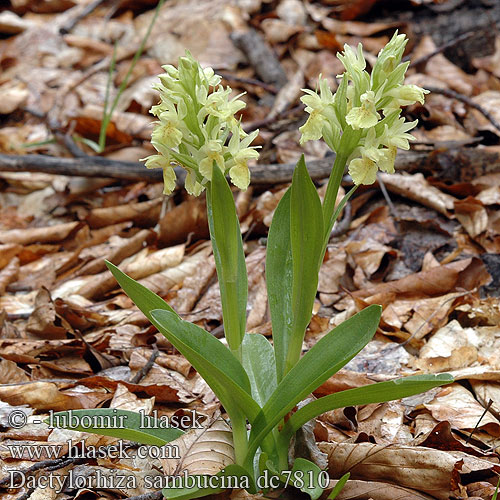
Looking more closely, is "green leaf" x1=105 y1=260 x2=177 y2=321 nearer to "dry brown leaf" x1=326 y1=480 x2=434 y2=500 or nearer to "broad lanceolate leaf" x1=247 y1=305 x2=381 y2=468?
"broad lanceolate leaf" x1=247 y1=305 x2=381 y2=468

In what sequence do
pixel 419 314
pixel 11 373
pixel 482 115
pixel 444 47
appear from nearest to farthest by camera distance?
1. pixel 11 373
2. pixel 419 314
3. pixel 482 115
4. pixel 444 47

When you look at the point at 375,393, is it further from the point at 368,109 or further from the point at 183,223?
the point at 183,223

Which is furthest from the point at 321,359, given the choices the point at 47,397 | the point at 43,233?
the point at 43,233

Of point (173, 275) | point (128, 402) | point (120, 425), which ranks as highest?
point (120, 425)

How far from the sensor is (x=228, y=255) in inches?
54.7

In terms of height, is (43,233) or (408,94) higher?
(408,94)

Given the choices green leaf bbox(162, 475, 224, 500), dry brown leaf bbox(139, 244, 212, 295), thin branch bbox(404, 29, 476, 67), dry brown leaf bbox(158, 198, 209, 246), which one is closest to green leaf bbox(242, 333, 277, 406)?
green leaf bbox(162, 475, 224, 500)

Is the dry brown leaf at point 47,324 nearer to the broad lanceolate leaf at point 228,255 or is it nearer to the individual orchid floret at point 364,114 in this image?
the broad lanceolate leaf at point 228,255

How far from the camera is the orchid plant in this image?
1261mm

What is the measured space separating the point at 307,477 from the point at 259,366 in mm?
368

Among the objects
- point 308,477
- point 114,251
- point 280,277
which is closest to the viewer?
point 308,477

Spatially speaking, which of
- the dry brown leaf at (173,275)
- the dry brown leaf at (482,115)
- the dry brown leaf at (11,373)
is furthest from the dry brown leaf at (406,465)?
the dry brown leaf at (482,115)

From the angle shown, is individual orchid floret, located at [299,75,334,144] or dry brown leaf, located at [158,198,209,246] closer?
individual orchid floret, located at [299,75,334,144]

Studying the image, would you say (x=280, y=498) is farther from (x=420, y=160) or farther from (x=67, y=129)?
(x=67, y=129)
